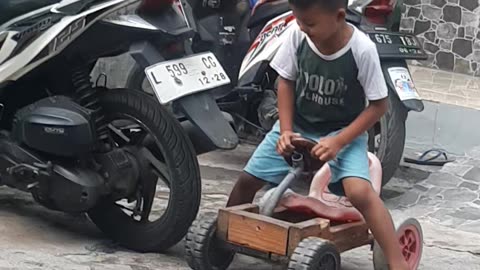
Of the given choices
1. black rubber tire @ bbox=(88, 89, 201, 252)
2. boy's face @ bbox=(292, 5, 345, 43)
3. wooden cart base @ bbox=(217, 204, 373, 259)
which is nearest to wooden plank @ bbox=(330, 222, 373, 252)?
wooden cart base @ bbox=(217, 204, 373, 259)

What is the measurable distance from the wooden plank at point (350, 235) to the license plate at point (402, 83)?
4.84ft

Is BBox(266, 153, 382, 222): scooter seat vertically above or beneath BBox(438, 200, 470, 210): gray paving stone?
above

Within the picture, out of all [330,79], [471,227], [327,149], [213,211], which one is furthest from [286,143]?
[471,227]

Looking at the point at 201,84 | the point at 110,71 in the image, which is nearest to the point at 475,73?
the point at 110,71

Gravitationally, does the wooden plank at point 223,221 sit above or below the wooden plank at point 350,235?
above

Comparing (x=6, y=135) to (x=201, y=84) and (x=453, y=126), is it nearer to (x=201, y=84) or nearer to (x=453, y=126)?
(x=201, y=84)

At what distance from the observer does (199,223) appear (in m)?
4.41

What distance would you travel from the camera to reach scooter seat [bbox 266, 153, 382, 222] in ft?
14.9

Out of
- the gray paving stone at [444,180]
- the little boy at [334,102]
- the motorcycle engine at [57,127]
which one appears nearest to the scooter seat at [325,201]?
the little boy at [334,102]

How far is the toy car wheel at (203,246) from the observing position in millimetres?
4379

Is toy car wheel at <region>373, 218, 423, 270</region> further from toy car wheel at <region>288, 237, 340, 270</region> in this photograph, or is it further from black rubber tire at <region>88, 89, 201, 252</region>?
black rubber tire at <region>88, 89, 201, 252</region>

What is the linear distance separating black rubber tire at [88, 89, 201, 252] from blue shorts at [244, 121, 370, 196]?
0.29 metres

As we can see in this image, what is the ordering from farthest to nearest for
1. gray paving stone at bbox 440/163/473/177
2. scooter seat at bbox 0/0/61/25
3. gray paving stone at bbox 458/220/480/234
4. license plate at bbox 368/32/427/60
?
gray paving stone at bbox 440/163/473/177 → license plate at bbox 368/32/427/60 → gray paving stone at bbox 458/220/480/234 → scooter seat at bbox 0/0/61/25

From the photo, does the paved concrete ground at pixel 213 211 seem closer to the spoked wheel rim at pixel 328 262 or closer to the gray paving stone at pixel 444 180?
the gray paving stone at pixel 444 180
